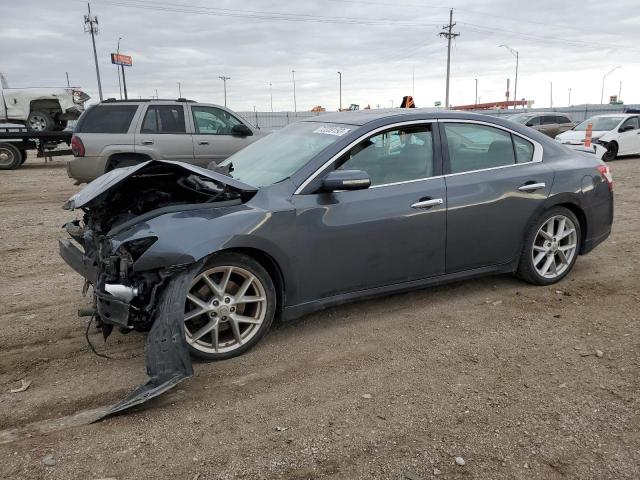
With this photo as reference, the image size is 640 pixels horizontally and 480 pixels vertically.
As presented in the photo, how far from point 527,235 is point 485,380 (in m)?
1.86

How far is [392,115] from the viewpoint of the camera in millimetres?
4266

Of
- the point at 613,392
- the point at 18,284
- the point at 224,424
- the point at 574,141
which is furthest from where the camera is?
the point at 574,141

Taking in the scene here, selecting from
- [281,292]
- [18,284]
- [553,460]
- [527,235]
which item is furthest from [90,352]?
[527,235]

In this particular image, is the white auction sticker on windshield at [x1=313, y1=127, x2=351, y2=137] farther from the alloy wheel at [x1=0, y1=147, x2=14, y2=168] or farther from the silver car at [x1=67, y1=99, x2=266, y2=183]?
the alloy wheel at [x1=0, y1=147, x2=14, y2=168]

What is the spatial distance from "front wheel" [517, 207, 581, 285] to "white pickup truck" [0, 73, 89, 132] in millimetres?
19042

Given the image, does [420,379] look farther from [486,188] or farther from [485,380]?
[486,188]

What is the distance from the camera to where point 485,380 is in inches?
128

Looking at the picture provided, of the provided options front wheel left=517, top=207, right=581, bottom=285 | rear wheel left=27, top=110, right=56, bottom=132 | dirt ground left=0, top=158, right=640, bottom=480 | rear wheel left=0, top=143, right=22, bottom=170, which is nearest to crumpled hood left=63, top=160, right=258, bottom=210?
dirt ground left=0, top=158, right=640, bottom=480

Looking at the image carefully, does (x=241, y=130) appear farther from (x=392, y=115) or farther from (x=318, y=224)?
(x=318, y=224)

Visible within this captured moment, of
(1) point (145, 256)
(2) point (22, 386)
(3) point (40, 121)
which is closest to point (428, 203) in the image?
(1) point (145, 256)

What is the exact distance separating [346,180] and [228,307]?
1.20 m

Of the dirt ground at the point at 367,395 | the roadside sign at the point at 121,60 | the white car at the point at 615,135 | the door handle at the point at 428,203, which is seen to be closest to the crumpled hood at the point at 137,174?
the dirt ground at the point at 367,395

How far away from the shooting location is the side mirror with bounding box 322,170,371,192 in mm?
3652

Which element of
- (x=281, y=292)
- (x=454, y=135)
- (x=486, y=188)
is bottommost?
(x=281, y=292)
